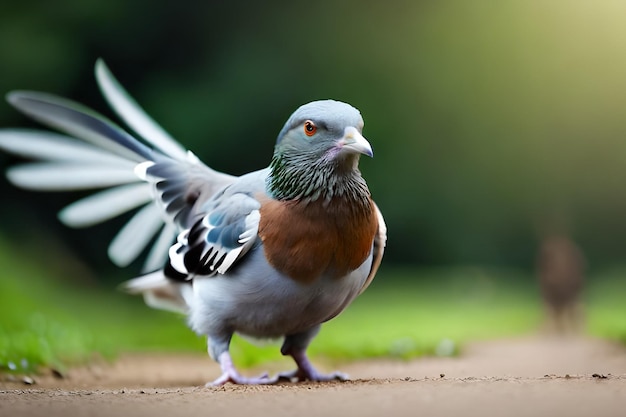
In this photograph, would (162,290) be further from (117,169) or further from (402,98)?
(402,98)

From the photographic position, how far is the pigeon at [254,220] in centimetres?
364

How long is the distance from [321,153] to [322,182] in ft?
0.42

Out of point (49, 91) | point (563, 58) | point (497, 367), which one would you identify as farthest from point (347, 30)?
point (497, 367)

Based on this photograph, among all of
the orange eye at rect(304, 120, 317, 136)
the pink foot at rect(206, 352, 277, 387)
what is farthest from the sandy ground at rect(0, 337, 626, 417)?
the orange eye at rect(304, 120, 317, 136)

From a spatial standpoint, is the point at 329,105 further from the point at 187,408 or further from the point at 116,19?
the point at 116,19

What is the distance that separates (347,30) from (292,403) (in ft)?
32.2

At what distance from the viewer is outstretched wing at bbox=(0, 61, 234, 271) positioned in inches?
173

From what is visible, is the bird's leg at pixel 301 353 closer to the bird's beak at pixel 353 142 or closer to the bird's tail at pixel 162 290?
the bird's tail at pixel 162 290

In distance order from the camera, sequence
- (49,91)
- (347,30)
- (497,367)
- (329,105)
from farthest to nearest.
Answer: (347,30) → (49,91) → (497,367) → (329,105)

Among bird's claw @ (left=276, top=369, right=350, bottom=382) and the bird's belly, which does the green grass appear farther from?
the bird's belly

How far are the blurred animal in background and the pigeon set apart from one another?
15.2 feet

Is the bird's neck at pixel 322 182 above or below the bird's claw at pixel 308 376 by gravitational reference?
above

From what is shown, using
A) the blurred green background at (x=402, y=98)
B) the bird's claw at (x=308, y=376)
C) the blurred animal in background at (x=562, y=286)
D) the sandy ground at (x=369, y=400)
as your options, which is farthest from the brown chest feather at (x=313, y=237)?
the blurred green background at (x=402, y=98)

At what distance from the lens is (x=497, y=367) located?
5199 millimetres
